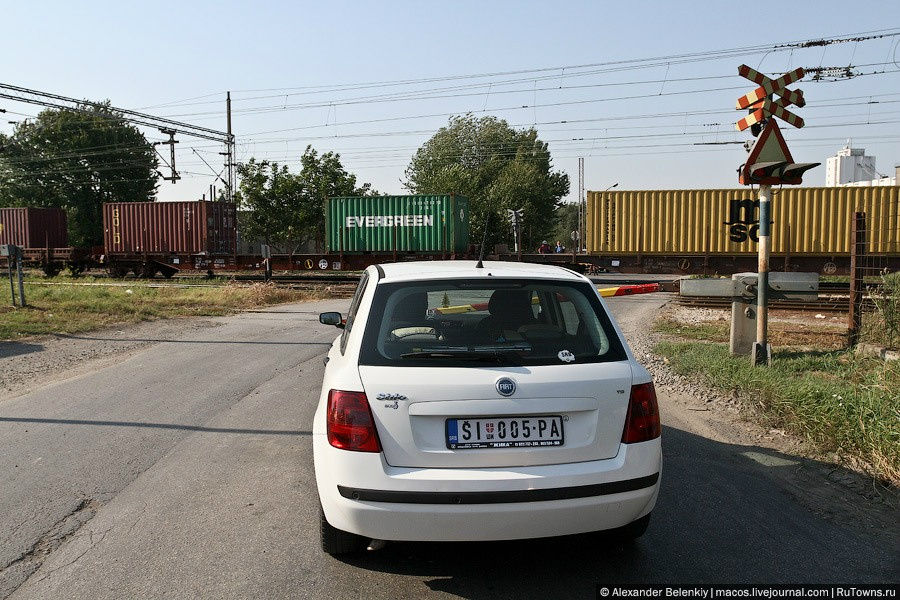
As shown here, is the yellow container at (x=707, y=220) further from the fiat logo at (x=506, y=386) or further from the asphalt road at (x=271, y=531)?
the fiat logo at (x=506, y=386)

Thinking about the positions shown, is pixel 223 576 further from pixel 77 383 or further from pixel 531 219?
pixel 531 219

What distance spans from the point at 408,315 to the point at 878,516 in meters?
2.87

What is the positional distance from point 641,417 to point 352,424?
1.27 metres

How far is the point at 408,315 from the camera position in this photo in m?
3.62

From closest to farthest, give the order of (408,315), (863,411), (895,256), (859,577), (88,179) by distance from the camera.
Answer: (859,577) < (408,315) < (863,411) < (895,256) < (88,179)

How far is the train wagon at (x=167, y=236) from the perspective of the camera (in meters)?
30.7

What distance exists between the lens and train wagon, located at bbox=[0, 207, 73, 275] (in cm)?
3266

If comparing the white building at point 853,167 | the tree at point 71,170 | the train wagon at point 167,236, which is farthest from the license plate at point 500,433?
the white building at point 853,167

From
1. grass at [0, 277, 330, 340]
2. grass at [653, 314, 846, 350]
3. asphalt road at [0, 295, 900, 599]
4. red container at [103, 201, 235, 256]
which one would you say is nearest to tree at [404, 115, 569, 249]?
red container at [103, 201, 235, 256]

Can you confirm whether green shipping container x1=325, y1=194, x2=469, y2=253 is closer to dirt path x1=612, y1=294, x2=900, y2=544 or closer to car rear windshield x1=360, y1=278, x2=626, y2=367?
dirt path x1=612, y1=294, x2=900, y2=544

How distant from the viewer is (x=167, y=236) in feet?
103

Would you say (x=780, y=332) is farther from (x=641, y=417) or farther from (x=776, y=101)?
(x=641, y=417)

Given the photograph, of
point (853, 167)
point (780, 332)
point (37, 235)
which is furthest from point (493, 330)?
point (853, 167)

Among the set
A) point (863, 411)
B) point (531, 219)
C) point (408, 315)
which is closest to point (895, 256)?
point (863, 411)
